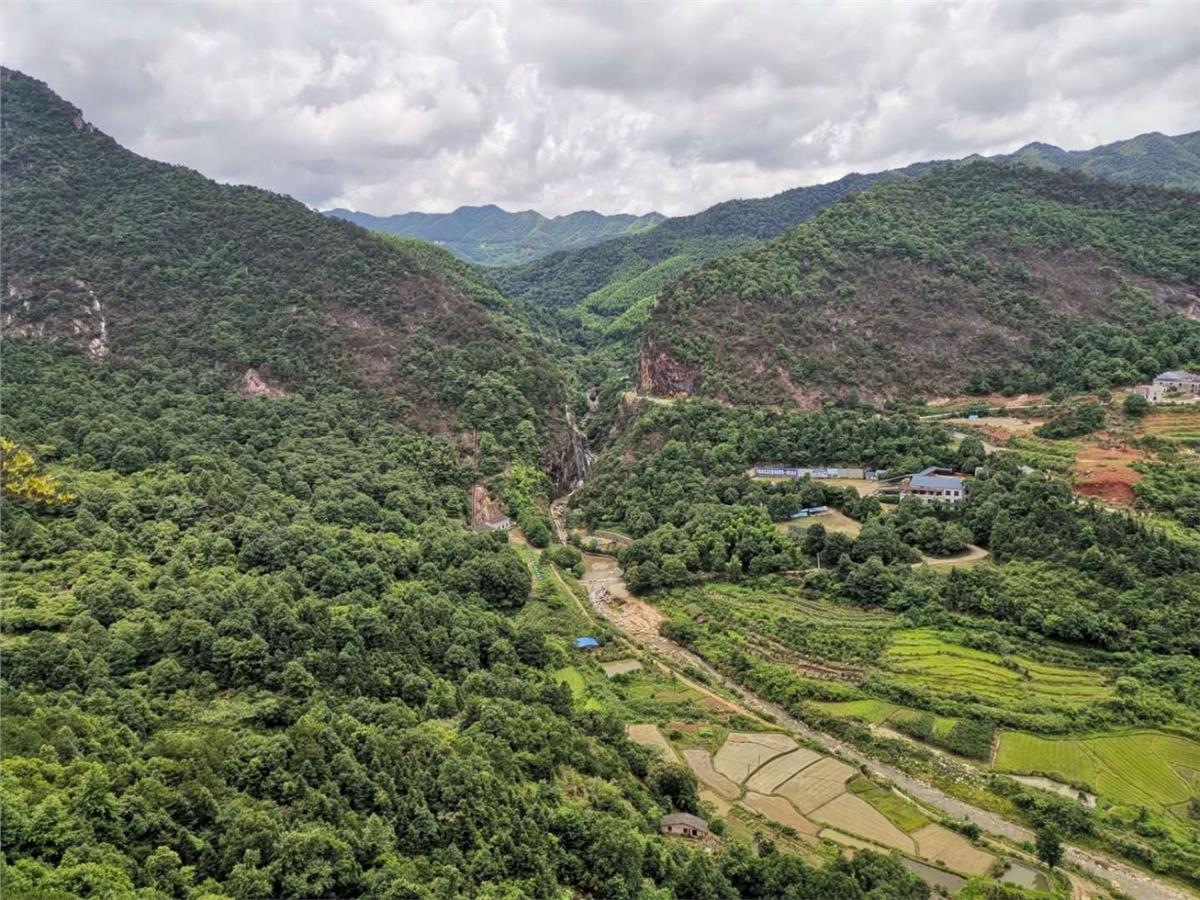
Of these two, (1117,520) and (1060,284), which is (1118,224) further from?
(1117,520)

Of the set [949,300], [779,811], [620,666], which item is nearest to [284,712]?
[779,811]

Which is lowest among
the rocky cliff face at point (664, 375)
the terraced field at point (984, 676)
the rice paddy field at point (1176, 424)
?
the terraced field at point (984, 676)

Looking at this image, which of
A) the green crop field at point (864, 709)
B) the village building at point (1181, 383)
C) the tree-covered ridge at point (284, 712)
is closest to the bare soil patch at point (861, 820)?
the tree-covered ridge at point (284, 712)

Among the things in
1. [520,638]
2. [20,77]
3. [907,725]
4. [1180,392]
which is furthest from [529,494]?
[20,77]

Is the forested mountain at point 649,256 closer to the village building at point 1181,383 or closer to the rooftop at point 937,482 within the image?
the village building at point 1181,383

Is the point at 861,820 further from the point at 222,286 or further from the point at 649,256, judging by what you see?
the point at 649,256

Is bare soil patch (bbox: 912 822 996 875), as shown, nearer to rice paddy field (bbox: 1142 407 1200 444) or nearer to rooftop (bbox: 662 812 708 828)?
rooftop (bbox: 662 812 708 828)

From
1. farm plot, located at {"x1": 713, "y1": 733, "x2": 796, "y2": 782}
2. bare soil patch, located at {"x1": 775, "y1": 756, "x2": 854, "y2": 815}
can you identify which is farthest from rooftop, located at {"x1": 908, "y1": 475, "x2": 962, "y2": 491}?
bare soil patch, located at {"x1": 775, "y1": 756, "x2": 854, "y2": 815}
